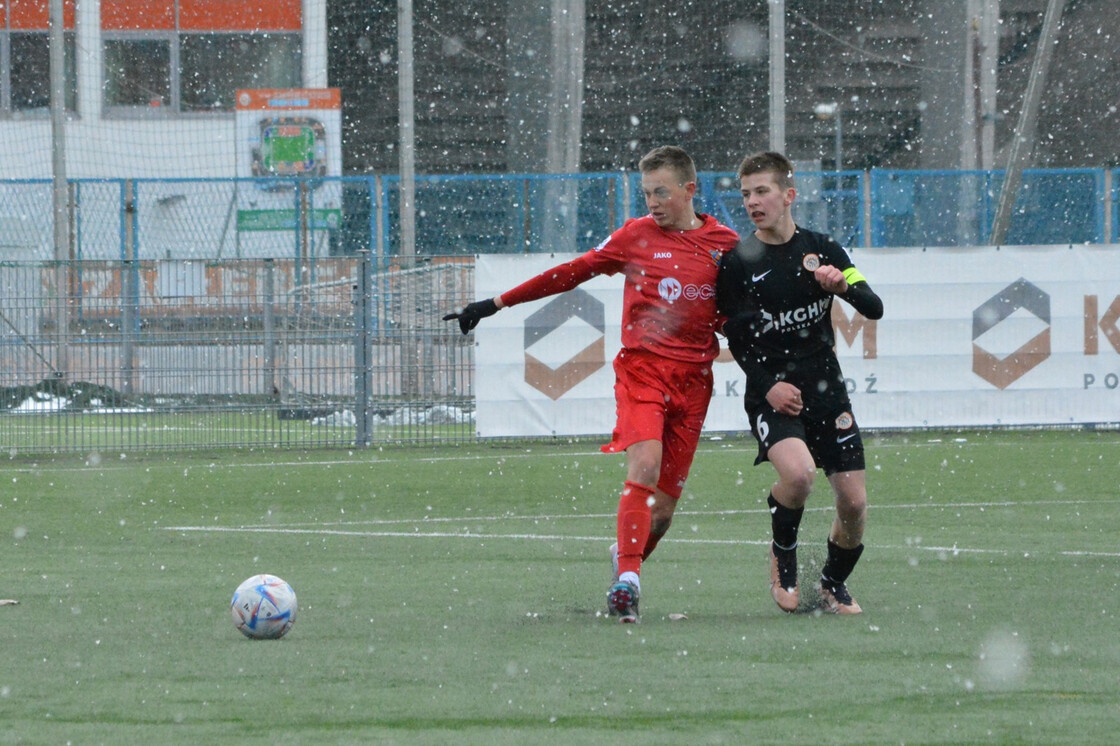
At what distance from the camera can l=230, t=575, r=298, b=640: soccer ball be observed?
5906 millimetres

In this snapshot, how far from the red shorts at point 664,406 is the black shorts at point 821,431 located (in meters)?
0.23

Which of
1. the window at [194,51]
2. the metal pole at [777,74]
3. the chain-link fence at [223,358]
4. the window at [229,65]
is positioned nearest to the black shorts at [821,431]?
the chain-link fence at [223,358]

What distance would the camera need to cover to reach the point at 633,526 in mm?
6477

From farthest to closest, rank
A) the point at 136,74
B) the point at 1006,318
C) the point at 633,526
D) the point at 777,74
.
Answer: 1. the point at 136,74
2. the point at 777,74
3. the point at 1006,318
4. the point at 633,526

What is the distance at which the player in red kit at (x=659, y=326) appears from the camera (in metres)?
6.54

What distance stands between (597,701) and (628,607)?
5.25ft

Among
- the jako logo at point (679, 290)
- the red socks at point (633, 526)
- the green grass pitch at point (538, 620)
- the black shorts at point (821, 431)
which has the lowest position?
the green grass pitch at point (538, 620)

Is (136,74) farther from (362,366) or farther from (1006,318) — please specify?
(1006,318)

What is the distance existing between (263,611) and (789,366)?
7.11 ft

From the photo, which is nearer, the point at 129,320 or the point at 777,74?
the point at 129,320

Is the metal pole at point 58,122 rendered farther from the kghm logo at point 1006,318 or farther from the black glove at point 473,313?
the black glove at point 473,313

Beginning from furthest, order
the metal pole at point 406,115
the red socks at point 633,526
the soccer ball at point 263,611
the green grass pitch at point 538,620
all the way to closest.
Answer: the metal pole at point 406,115
the red socks at point 633,526
the soccer ball at point 263,611
the green grass pitch at point 538,620

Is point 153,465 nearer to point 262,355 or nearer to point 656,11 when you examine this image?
point 262,355

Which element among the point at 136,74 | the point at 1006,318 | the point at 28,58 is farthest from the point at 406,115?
the point at 28,58
